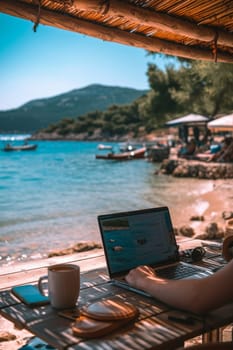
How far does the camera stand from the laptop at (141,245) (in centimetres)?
187

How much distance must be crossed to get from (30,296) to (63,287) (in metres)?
0.21

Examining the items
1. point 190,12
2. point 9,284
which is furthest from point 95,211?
point 190,12

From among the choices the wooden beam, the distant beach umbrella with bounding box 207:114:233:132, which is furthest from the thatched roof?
the distant beach umbrella with bounding box 207:114:233:132

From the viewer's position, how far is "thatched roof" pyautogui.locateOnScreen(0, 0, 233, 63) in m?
2.63

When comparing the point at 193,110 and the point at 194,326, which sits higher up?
the point at 193,110

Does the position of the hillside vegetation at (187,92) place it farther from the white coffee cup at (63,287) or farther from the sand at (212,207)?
the white coffee cup at (63,287)

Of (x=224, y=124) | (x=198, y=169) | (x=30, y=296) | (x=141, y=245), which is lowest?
(x=198, y=169)

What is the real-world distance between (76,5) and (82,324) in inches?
71.5

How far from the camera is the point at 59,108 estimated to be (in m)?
145

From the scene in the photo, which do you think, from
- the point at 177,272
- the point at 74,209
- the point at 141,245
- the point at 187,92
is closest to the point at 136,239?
the point at 141,245

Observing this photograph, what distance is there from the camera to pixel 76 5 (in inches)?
97.5

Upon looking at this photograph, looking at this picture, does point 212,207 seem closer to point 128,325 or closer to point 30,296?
point 30,296

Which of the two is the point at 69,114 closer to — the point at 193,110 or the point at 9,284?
the point at 193,110

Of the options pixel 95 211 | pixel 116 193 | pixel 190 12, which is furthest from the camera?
pixel 116 193
